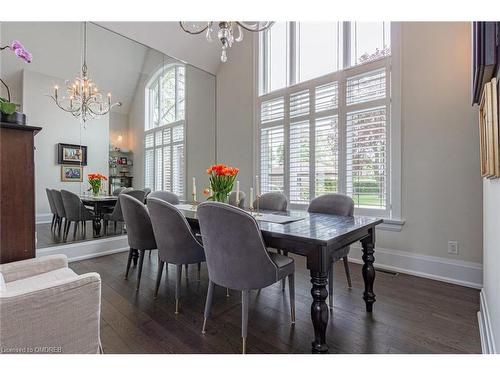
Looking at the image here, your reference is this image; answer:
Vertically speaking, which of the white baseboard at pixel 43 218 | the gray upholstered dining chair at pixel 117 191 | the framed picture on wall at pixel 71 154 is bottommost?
the white baseboard at pixel 43 218

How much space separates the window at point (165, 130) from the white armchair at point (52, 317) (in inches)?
123

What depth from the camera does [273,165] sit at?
4.14 meters

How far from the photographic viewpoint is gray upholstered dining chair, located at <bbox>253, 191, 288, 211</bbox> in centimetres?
288

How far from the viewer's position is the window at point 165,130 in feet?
14.0

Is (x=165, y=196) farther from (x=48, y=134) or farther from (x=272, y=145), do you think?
(x=272, y=145)

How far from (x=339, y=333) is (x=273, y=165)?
281cm

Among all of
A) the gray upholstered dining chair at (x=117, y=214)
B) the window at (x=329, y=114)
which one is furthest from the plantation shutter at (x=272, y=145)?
the gray upholstered dining chair at (x=117, y=214)

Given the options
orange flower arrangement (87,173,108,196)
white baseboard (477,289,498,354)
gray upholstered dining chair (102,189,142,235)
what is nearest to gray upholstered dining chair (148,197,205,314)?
gray upholstered dining chair (102,189,142,235)

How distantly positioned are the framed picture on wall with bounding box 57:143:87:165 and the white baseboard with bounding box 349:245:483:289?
4.16m

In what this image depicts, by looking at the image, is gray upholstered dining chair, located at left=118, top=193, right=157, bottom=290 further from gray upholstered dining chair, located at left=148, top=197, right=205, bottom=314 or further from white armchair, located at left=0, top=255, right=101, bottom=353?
white armchair, located at left=0, top=255, right=101, bottom=353

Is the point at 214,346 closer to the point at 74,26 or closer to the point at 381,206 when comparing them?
the point at 381,206

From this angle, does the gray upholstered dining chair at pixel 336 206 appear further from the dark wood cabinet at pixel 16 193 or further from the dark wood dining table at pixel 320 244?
the dark wood cabinet at pixel 16 193

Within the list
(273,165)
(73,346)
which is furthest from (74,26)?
(73,346)

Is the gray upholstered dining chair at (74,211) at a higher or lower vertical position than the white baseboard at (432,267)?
higher
